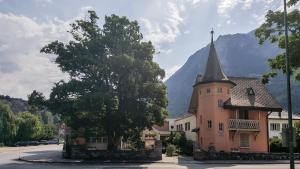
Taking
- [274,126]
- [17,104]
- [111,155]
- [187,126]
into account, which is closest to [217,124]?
[111,155]

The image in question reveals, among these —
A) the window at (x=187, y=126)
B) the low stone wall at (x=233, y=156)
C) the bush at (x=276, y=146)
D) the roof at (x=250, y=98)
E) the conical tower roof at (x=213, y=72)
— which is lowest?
the low stone wall at (x=233, y=156)

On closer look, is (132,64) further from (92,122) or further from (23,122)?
(23,122)

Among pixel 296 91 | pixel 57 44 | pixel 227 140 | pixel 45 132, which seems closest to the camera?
pixel 57 44

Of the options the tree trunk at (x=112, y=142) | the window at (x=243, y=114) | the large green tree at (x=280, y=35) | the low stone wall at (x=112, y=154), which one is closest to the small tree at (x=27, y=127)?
the tree trunk at (x=112, y=142)

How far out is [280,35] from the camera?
26984 millimetres

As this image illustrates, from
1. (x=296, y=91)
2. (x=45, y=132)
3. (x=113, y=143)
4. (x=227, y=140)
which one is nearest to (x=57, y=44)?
(x=113, y=143)

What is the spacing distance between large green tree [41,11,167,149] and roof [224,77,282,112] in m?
10.7

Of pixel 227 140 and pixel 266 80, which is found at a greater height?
pixel 266 80

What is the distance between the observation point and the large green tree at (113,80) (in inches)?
1596

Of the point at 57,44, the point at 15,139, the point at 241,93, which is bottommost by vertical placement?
the point at 15,139

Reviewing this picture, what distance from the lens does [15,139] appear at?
10500cm

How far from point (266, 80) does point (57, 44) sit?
76.0ft

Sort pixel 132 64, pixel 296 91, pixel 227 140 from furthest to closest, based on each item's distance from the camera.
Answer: pixel 296 91, pixel 227 140, pixel 132 64

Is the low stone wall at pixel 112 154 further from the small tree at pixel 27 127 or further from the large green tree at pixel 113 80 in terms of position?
the small tree at pixel 27 127
